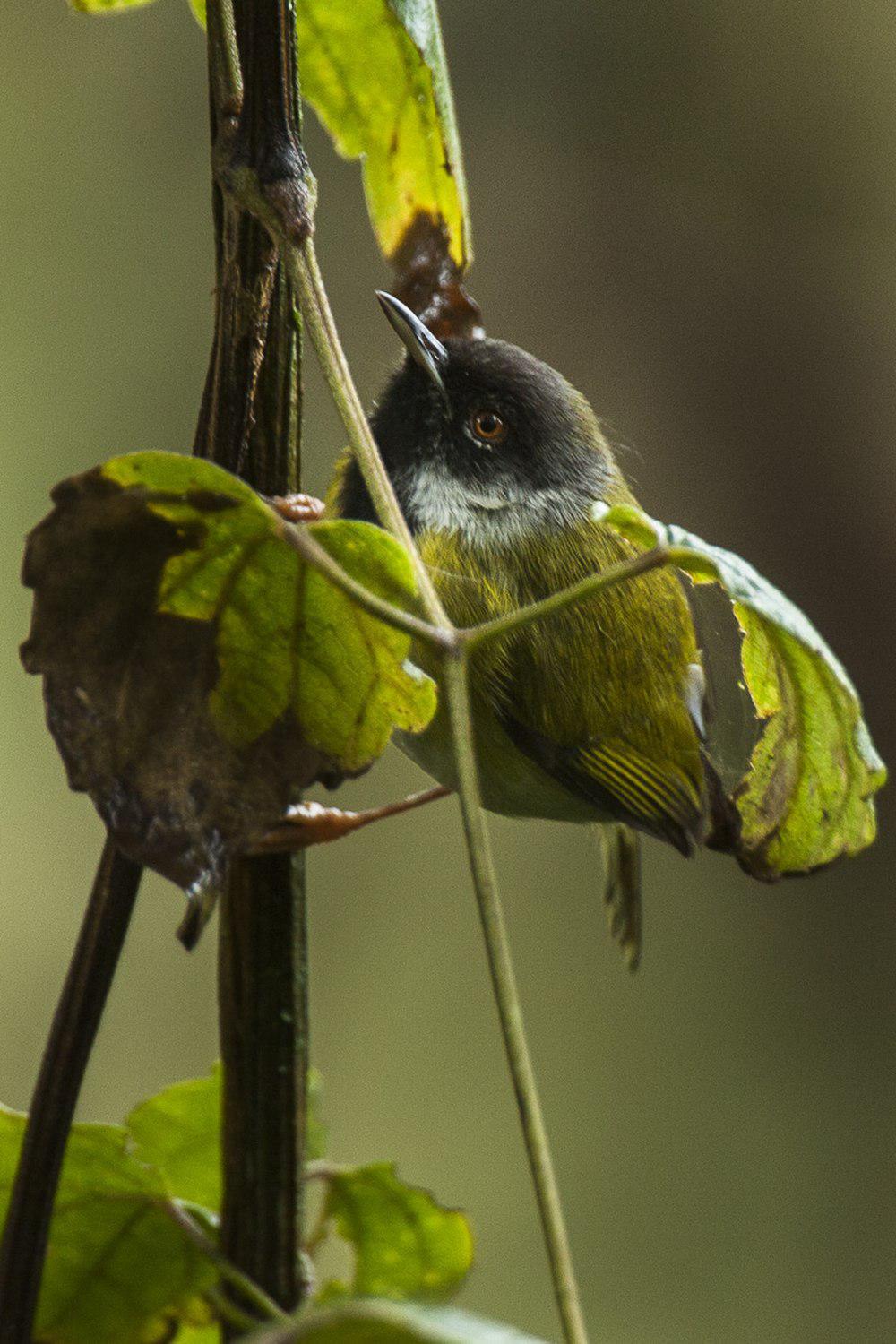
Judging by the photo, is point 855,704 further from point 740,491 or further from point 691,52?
point 691,52

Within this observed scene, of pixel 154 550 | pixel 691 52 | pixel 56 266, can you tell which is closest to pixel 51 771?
pixel 56 266

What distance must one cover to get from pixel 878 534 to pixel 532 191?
1.21 meters

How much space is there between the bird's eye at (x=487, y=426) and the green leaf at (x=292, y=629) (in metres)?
1.03

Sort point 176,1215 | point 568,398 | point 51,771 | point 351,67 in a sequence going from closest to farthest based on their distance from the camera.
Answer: point 176,1215 < point 351,67 < point 568,398 < point 51,771

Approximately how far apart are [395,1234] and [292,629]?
38 cm

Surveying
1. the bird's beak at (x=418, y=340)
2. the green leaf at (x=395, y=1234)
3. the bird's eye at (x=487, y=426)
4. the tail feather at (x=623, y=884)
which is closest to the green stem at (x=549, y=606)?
the green leaf at (x=395, y=1234)

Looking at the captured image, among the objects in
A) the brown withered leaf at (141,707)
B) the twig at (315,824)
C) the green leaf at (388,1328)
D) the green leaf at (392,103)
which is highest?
the green leaf at (392,103)

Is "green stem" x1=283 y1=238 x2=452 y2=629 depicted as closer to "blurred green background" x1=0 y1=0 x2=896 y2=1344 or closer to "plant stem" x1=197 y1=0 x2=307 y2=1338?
"plant stem" x1=197 y1=0 x2=307 y2=1338

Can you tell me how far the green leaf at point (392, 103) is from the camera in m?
0.84

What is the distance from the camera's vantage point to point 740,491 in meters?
3.52

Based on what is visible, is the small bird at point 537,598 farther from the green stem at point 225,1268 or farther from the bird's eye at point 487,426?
the green stem at point 225,1268

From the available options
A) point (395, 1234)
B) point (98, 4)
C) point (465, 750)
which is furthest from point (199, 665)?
point (98, 4)

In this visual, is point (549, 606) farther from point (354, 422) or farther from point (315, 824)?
point (315, 824)

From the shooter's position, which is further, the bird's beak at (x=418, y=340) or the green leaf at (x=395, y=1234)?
the bird's beak at (x=418, y=340)
